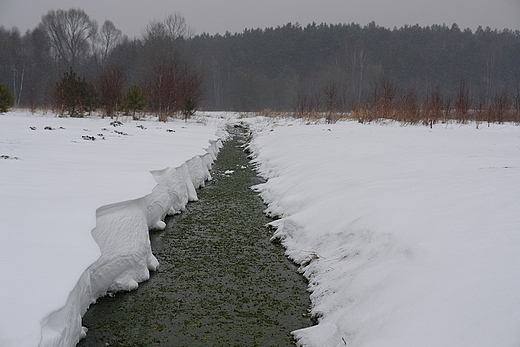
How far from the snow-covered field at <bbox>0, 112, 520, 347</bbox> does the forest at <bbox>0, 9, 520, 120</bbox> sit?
15.5 meters

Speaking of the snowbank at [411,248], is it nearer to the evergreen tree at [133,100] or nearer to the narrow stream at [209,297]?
the narrow stream at [209,297]

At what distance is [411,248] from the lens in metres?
2.79

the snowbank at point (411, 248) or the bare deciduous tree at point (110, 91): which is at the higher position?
the bare deciduous tree at point (110, 91)

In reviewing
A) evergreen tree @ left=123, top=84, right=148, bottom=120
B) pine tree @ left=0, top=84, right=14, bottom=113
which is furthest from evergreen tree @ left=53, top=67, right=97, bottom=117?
pine tree @ left=0, top=84, right=14, bottom=113

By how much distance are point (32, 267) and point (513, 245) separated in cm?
304

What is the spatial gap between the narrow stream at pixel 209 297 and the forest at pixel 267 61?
52.4ft

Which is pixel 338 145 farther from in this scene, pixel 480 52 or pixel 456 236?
pixel 480 52

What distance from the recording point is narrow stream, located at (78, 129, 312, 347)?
2.79 metres

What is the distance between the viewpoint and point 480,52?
5528cm

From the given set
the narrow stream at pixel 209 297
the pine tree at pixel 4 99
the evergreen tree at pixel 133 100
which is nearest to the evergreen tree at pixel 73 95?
the evergreen tree at pixel 133 100

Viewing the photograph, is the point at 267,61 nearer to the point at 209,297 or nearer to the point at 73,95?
the point at 73,95

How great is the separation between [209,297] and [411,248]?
1813 mm

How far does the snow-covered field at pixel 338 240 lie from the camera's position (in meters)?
1.94

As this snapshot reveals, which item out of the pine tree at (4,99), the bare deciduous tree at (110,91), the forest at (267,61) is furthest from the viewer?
the forest at (267,61)
